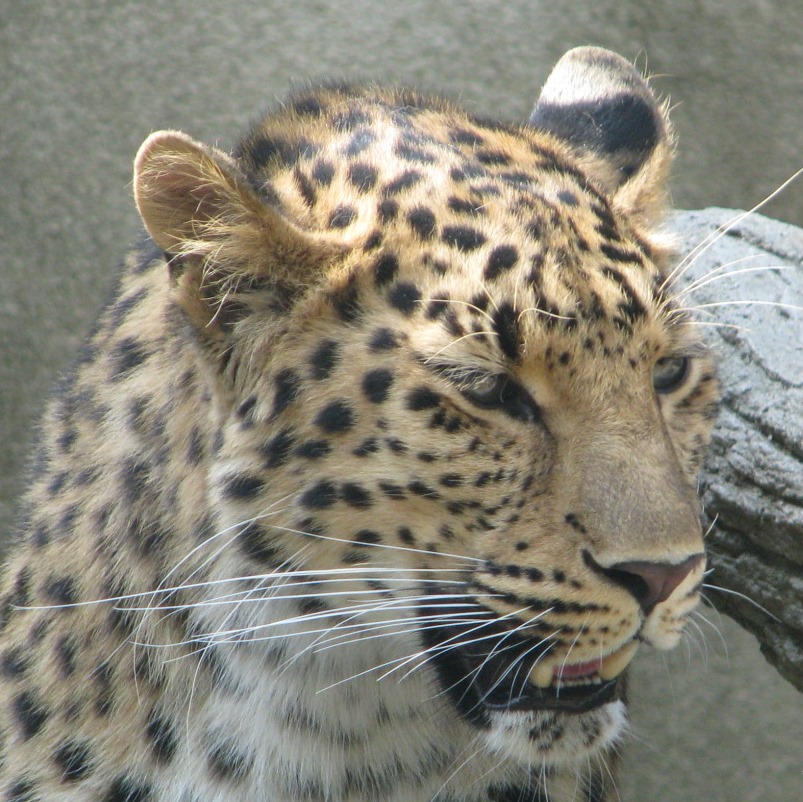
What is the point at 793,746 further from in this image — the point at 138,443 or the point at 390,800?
the point at 138,443

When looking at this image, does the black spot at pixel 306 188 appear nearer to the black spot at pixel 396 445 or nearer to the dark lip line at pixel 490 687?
the black spot at pixel 396 445

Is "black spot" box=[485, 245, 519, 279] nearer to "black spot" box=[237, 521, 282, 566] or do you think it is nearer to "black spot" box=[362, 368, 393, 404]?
"black spot" box=[362, 368, 393, 404]

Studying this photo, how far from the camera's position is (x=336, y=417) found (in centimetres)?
275

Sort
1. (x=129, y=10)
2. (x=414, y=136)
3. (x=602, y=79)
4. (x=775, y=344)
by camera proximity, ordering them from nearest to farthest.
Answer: (x=414, y=136) → (x=602, y=79) → (x=775, y=344) → (x=129, y=10)

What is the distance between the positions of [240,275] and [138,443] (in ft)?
2.05

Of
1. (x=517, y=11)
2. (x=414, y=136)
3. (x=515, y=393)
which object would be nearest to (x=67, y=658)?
(x=515, y=393)

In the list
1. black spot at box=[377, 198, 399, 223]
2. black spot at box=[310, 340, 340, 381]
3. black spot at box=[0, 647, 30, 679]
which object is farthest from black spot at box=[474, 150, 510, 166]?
black spot at box=[0, 647, 30, 679]

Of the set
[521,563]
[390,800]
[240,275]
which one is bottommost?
[390,800]

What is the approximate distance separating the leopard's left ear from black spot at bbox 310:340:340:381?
0.97 metres

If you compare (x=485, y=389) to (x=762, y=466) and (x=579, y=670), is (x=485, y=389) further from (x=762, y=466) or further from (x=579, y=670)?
(x=762, y=466)

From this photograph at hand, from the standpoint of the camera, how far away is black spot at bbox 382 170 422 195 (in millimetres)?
2918

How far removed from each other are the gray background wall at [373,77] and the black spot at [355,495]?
330 centimetres

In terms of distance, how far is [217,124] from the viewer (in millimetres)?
6000

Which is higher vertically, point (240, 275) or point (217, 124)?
point (240, 275)
